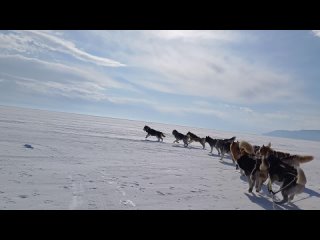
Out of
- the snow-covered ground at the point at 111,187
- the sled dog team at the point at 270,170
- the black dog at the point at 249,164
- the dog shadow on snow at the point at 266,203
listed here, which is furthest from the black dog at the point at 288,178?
the black dog at the point at 249,164

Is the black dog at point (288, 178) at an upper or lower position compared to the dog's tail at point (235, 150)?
lower

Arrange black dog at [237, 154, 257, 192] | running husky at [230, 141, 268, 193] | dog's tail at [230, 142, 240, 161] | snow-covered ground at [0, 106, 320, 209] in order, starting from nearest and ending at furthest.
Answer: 1. snow-covered ground at [0, 106, 320, 209]
2. running husky at [230, 141, 268, 193]
3. black dog at [237, 154, 257, 192]
4. dog's tail at [230, 142, 240, 161]

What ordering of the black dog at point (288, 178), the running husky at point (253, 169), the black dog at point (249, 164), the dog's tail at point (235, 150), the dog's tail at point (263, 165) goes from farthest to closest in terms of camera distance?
the dog's tail at point (235, 150), the black dog at point (249, 164), the running husky at point (253, 169), the dog's tail at point (263, 165), the black dog at point (288, 178)

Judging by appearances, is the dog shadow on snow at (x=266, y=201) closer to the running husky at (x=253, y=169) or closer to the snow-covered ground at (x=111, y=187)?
the snow-covered ground at (x=111, y=187)

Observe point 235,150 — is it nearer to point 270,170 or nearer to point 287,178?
point 270,170

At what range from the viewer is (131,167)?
9.42 m

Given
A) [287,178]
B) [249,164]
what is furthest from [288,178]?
[249,164]

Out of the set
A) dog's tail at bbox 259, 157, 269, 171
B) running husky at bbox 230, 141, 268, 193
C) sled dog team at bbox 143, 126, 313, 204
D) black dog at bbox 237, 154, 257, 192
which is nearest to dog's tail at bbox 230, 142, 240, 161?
sled dog team at bbox 143, 126, 313, 204

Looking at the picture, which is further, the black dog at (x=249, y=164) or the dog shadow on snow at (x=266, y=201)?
the black dog at (x=249, y=164)

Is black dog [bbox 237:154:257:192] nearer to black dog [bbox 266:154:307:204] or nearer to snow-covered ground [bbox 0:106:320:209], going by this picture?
snow-covered ground [bbox 0:106:320:209]
